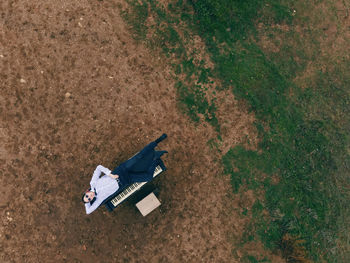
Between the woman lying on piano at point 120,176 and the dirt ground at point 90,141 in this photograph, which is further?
the dirt ground at point 90,141

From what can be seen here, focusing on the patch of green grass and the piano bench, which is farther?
the patch of green grass

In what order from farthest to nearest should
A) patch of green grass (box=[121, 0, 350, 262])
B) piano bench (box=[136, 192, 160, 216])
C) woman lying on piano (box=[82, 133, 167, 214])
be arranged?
patch of green grass (box=[121, 0, 350, 262]), piano bench (box=[136, 192, 160, 216]), woman lying on piano (box=[82, 133, 167, 214])

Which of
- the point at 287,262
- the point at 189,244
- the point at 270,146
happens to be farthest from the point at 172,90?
→ the point at 287,262

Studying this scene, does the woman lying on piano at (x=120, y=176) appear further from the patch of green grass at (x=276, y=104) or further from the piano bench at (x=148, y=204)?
the patch of green grass at (x=276, y=104)

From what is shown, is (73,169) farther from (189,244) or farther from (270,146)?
(270,146)

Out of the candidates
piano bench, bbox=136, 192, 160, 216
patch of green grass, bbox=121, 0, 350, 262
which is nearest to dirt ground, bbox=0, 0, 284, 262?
piano bench, bbox=136, 192, 160, 216

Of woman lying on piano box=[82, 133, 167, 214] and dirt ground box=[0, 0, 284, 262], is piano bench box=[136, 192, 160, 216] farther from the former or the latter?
woman lying on piano box=[82, 133, 167, 214]

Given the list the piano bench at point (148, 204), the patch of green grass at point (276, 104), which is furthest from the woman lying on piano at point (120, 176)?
the patch of green grass at point (276, 104)
